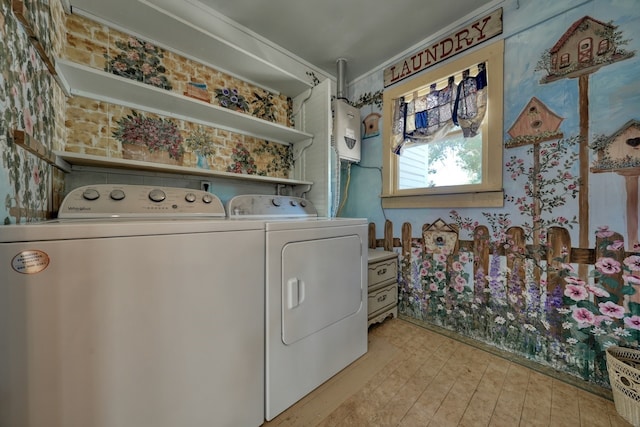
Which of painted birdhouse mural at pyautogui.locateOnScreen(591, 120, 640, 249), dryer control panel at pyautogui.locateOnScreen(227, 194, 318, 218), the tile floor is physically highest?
painted birdhouse mural at pyautogui.locateOnScreen(591, 120, 640, 249)

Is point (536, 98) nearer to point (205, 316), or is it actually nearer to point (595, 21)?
point (595, 21)

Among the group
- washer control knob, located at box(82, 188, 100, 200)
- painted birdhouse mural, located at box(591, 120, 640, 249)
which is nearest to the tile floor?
painted birdhouse mural, located at box(591, 120, 640, 249)

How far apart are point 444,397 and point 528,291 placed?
93 centimetres

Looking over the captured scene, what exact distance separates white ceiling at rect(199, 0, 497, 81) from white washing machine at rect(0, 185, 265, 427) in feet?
5.62

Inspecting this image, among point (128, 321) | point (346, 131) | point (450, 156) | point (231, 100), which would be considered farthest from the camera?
point (346, 131)

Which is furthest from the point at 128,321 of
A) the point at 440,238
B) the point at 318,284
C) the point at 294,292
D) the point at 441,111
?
the point at 441,111

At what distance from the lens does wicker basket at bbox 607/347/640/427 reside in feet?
3.59

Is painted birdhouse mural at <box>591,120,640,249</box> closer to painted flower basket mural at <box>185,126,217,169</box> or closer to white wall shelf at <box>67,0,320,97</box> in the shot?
white wall shelf at <box>67,0,320,97</box>

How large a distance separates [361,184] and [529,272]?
5.24 ft

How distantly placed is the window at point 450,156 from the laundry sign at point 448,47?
8 cm

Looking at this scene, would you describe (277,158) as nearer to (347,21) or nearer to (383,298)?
(347,21)

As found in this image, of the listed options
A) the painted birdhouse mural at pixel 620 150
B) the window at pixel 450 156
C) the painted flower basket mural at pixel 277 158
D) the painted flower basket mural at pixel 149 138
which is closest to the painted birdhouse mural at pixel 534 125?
the window at pixel 450 156

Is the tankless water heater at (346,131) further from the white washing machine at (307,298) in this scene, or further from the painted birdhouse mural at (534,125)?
the painted birdhouse mural at (534,125)

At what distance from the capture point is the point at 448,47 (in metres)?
1.93
